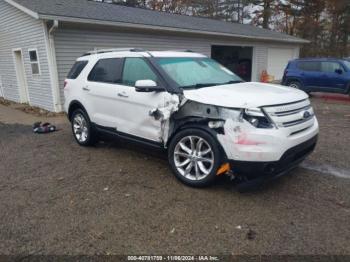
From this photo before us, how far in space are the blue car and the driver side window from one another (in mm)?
10753

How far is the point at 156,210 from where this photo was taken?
11.7 feet

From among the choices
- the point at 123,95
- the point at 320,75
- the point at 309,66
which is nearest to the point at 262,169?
the point at 123,95

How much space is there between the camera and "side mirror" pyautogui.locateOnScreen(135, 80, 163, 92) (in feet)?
13.5

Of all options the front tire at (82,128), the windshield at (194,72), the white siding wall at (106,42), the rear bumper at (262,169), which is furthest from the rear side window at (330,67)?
the front tire at (82,128)

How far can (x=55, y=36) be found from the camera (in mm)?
9750

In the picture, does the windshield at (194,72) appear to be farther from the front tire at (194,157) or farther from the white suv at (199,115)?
the front tire at (194,157)

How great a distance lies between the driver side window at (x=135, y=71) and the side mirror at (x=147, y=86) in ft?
0.73

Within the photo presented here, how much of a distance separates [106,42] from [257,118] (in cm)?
902

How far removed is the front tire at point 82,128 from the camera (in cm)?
580

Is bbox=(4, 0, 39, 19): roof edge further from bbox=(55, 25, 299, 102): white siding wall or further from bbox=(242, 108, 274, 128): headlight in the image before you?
bbox=(242, 108, 274, 128): headlight

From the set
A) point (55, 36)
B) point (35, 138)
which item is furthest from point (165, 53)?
point (55, 36)

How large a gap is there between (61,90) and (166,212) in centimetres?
806

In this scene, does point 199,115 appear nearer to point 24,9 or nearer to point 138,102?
point 138,102

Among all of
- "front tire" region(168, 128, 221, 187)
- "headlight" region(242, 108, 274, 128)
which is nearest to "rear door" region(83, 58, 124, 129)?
"front tire" region(168, 128, 221, 187)
